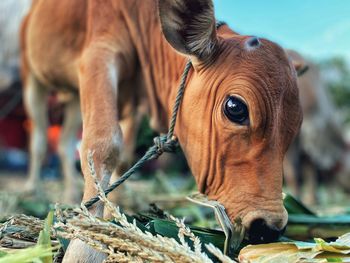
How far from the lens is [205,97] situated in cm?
197

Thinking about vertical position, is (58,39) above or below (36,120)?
above

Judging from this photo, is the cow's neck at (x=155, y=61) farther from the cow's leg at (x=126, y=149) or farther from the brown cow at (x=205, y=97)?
the cow's leg at (x=126, y=149)

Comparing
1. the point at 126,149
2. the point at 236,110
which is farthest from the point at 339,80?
the point at 236,110

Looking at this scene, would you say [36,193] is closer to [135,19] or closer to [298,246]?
[135,19]

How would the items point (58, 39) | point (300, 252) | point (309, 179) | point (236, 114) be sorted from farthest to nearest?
point (309, 179) → point (58, 39) → point (236, 114) → point (300, 252)

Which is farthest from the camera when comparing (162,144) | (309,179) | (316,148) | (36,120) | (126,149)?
(309,179)

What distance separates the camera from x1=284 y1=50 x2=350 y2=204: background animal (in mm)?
6727

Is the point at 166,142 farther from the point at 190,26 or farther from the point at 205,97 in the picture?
the point at 190,26

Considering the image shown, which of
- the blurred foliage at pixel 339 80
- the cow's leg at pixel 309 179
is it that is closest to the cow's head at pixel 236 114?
the cow's leg at pixel 309 179

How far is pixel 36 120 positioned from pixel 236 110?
3043 mm

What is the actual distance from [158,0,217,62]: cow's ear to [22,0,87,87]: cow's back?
0.86 m

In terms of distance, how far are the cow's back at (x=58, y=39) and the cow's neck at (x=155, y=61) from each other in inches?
13.5

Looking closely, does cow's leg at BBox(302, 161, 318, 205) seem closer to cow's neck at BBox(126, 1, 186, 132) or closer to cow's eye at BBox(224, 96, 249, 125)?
cow's neck at BBox(126, 1, 186, 132)

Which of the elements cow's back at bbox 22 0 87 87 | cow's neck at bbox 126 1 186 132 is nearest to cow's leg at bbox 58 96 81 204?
cow's back at bbox 22 0 87 87
